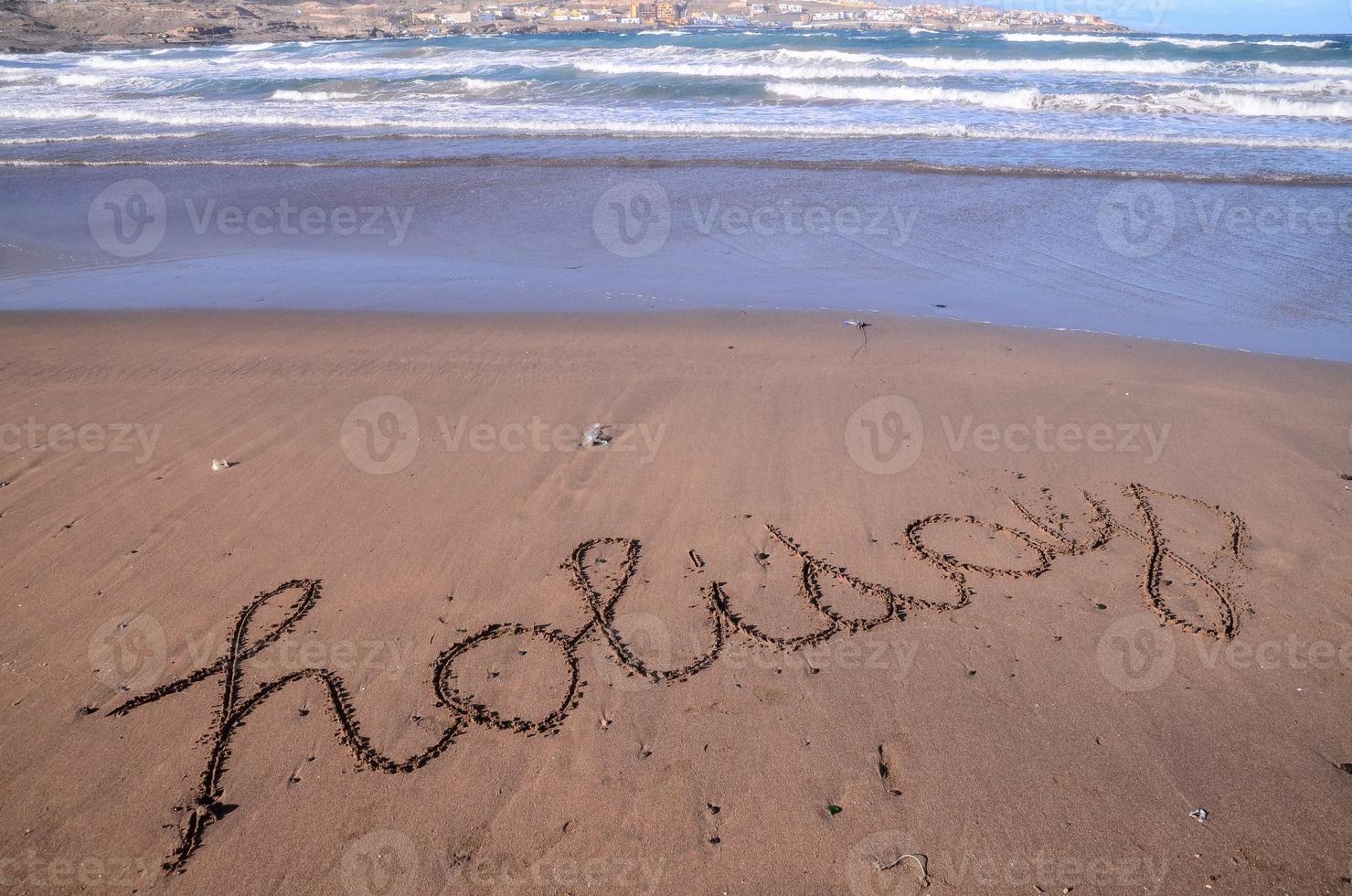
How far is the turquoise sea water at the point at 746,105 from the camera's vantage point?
13.7 meters

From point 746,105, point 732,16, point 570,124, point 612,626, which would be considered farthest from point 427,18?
point 612,626

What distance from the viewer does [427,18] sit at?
148 ft

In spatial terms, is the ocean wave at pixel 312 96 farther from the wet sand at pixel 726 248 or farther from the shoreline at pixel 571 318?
the shoreline at pixel 571 318

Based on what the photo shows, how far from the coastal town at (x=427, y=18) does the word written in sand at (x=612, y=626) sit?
42113 millimetres

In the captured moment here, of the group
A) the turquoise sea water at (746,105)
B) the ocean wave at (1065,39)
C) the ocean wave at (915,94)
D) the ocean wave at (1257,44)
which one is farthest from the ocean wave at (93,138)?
the ocean wave at (1257,44)

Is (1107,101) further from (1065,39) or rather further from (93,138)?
(93,138)

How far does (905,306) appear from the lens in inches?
280

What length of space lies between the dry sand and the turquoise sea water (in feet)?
29.2

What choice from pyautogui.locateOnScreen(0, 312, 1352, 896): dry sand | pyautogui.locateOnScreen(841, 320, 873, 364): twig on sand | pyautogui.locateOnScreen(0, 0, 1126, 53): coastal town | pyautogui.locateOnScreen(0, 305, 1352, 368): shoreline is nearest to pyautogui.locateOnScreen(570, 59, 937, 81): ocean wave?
pyautogui.locateOnScreen(0, 305, 1352, 368): shoreline

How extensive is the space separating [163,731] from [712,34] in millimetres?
36284

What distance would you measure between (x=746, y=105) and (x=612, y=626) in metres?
18.0

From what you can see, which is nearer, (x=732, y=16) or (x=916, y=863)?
(x=916, y=863)

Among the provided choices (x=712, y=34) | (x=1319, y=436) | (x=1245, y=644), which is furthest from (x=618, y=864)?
(x=712, y=34)

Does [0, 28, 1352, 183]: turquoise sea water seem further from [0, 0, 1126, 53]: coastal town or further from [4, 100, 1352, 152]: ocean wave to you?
[0, 0, 1126, 53]: coastal town
